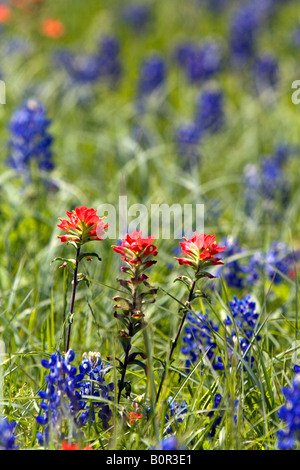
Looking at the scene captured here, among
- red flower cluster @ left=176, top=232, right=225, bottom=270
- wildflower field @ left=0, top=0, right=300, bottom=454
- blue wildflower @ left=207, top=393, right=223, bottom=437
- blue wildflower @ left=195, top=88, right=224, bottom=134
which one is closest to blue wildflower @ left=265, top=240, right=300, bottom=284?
wildflower field @ left=0, top=0, right=300, bottom=454

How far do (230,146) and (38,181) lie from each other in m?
2.38

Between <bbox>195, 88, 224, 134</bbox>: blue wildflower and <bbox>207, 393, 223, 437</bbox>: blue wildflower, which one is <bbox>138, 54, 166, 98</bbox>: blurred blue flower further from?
<bbox>207, 393, 223, 437</bbox>: blue wildflower

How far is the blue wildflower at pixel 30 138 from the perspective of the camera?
3938 mm

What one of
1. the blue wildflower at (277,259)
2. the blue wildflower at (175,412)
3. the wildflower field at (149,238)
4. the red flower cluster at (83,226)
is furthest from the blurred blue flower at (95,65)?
the blue wildflower at (175,412)

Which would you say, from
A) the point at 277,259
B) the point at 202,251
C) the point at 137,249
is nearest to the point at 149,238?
the point at 137,249

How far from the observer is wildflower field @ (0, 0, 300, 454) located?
1.92m

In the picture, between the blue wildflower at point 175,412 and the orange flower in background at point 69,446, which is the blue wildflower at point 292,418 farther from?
the orange flower in background at point 69,446

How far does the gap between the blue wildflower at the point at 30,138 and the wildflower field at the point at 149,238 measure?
1 cm

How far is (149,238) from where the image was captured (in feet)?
6.27

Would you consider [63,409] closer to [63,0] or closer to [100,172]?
[100,172]

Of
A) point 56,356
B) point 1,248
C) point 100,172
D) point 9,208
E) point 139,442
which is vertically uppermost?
point 100,172

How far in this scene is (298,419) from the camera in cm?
162

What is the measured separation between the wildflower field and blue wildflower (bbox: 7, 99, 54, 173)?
10mm

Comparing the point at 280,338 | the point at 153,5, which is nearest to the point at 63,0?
the point at 153,5
